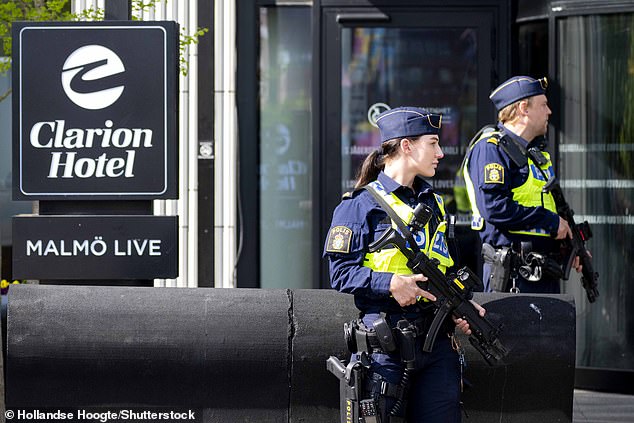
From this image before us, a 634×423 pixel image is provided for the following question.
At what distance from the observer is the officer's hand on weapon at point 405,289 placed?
460 cm

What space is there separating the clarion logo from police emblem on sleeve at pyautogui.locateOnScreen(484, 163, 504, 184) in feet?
6.48

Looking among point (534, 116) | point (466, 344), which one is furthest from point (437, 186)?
point (466, 344)

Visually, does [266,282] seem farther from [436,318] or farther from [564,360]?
[436,318]

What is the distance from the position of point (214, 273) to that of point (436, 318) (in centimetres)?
487

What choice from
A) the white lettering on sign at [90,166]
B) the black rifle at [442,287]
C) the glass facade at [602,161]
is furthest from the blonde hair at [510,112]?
the glass facade at [602,161]

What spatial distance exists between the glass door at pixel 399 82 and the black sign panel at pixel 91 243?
3495mm

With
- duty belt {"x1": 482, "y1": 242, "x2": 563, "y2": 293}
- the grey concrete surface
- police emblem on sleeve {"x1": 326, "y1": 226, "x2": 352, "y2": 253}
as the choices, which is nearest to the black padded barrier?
duty belt {"x1": 482, "y1": 242, "x2": 563, "y2": 293}

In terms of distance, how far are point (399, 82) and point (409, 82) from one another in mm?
→ 81

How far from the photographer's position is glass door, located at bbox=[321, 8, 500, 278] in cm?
921

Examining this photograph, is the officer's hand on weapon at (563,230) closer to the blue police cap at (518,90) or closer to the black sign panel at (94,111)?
the blue police cap at (518,90)

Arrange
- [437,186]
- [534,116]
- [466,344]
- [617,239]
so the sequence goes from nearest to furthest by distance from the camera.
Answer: [466,344] → [534,116] → [617,239] → [437,186]

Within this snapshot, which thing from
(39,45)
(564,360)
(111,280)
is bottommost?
(564,360)

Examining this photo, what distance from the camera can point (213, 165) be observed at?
9.33 meters

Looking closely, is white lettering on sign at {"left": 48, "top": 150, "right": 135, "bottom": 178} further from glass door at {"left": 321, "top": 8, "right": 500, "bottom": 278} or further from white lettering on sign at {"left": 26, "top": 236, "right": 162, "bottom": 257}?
glass door at {"left": 321, "top": 8, "right": 500, "bottom": 278}
